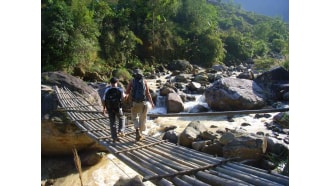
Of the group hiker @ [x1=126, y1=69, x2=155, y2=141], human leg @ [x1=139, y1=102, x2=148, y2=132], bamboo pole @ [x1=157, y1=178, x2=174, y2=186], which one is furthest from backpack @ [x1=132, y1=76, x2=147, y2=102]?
bamboo pole @ [x1=157, y1=178, x2=174, y2=186]

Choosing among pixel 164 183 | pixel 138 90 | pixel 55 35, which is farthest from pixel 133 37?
pixel 164 183

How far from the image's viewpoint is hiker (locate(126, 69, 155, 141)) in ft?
10.4

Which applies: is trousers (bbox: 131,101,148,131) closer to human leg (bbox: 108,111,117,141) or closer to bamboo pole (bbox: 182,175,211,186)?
human leg (bbox: 108,111,117,141)

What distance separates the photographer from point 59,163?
4918mm

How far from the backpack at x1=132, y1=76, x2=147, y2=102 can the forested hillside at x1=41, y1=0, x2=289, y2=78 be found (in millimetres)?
6269

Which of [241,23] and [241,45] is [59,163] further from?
[241,23]

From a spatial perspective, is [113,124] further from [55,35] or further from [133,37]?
[133,37]

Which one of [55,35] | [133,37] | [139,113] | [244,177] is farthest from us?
[133,37]

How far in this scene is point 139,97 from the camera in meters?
3.22

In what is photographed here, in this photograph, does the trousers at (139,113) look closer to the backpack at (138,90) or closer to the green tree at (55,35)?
the backpack at (138,90)

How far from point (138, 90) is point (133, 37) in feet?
37.1

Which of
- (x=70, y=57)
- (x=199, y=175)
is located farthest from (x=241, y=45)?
(x=199, y=175)

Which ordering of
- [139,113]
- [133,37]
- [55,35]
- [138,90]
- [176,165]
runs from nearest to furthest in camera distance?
[176,165], [138,90], [139,113], [55,35], [133,37]
